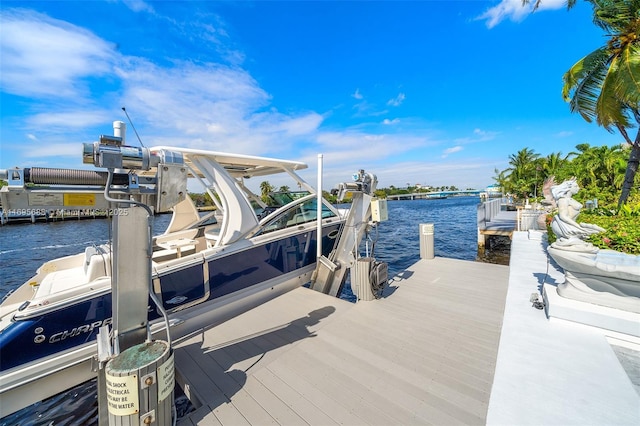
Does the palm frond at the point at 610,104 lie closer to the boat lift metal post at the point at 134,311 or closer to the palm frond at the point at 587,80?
the palm frond at the point at 587,80

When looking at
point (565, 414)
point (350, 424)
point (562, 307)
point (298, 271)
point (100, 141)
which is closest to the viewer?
point (100, 141)

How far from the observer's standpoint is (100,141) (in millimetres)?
1864

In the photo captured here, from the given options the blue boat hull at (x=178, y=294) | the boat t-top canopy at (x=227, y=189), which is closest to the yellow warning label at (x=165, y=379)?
the blue boat hull at (x=178, y=294)

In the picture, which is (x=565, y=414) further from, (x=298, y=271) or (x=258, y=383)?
(x=298, y=271)

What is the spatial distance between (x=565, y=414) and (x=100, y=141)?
3980 mm

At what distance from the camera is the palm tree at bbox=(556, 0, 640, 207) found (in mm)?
5953

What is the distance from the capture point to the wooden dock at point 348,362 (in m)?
2.30

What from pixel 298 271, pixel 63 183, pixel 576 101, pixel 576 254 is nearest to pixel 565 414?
pixel 576 254

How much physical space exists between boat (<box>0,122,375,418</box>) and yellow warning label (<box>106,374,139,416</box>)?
11.8 inches

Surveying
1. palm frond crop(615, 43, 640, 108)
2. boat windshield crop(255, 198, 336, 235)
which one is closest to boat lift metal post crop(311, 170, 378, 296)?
boat windshield crop(255, 198, 336, 235)

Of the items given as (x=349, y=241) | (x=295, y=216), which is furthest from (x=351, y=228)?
(x=295, y=216)

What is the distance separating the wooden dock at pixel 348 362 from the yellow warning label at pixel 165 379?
562 mm

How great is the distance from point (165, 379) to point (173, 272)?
2.02 meters

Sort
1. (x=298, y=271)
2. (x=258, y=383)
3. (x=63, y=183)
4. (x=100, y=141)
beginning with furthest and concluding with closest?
(x=298, y=271)
(x=258, y=383)
(x=100, y=141)
(x=63, y=183)
